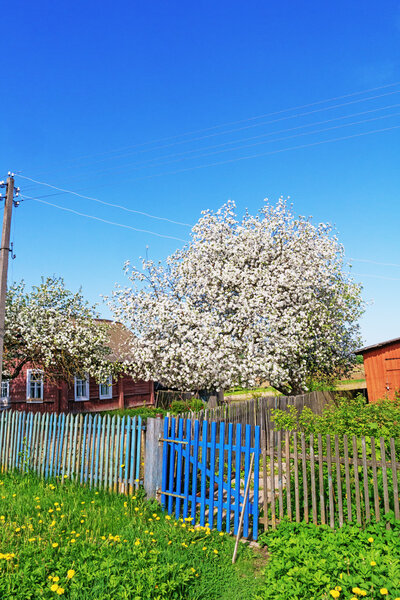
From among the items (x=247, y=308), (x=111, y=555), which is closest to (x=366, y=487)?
(x=111, y=555)

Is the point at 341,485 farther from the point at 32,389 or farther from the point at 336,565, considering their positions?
the point at 32,389

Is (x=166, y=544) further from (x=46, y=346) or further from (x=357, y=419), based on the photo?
(x=46, y=346)

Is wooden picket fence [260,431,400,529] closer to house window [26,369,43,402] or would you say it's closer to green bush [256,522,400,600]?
green bush [256,522,400,600]

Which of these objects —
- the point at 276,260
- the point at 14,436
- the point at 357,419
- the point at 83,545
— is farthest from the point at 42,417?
the point at 276,260

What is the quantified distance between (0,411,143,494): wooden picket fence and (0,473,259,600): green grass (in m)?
0.98

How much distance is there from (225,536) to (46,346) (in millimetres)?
16645

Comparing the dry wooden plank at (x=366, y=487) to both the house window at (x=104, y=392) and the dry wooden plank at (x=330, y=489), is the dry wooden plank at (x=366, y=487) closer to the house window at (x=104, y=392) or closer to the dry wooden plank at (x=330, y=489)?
the dry wooden plank at (x=330, y=489)

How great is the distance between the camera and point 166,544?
615 cm

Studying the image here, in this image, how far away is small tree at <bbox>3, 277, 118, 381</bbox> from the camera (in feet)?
69.8

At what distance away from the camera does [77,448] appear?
33.3 feet

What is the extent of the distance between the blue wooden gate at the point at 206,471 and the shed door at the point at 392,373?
15.0 m

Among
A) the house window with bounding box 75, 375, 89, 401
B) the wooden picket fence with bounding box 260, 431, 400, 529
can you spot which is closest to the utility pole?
the wooden picket fence with bounding box 260, 431, 400, 529

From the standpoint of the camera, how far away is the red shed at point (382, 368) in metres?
20.8

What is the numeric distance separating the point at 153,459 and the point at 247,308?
35.6 feet
